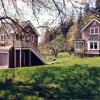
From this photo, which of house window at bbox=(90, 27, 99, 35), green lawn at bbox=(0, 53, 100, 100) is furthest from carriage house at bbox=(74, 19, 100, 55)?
green lawn at bbox=(0, 53, 100, 100)

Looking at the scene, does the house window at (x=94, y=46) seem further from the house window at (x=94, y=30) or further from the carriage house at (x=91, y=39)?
the house window at (x=94, y=30)

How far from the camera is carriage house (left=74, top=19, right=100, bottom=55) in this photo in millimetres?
74062

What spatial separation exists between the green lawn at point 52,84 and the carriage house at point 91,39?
142ft

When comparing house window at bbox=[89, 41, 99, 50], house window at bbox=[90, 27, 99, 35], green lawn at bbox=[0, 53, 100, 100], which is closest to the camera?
green lawn at bbox=[0, 53, 100, 100]

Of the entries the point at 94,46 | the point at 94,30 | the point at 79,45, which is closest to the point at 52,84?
the point at 94,46

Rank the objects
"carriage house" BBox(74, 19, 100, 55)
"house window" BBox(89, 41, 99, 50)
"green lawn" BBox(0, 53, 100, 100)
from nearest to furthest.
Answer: "green lawn" BBox(0, 53, 100, 100), "carriage house" BBox(74, 19, 100, 55), "house window" BBox(89, 41, 99, 50)

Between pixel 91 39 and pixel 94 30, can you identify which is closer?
pixel 94 30

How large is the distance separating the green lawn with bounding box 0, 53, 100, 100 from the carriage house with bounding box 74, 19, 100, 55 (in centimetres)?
4342

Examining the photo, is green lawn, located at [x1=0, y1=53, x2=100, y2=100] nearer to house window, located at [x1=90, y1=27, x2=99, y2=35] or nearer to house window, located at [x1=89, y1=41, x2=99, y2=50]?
house window, located at [x1=89, y1=41, x2=99, y2=50]

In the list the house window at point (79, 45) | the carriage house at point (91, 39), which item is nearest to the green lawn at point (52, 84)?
the carriage house at point (91, 39)

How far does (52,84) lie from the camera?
25.3 meters

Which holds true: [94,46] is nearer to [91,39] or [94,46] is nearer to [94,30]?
[91,39]

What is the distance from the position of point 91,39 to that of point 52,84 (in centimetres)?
5182

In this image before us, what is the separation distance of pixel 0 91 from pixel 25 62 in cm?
3442
